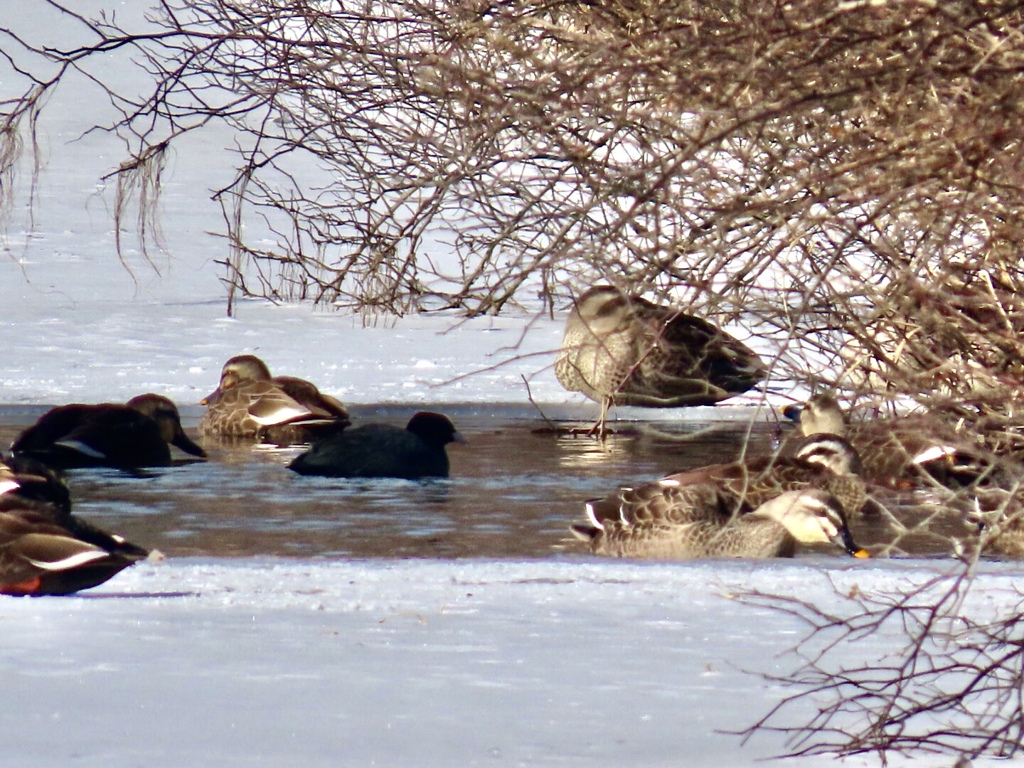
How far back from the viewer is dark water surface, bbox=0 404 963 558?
23.5 feet

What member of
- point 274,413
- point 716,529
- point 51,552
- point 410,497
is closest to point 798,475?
point 716,529

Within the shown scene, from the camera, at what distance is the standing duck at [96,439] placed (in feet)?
33.0

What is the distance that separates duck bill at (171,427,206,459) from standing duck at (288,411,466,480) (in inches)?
47.0

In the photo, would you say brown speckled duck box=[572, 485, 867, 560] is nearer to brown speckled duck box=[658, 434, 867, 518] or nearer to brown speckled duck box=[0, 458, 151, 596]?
brown speckled duck box=[658, 434, 867, 518]

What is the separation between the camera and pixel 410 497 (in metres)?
8.85

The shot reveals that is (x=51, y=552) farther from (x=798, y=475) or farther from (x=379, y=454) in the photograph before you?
(x=379, y=454)

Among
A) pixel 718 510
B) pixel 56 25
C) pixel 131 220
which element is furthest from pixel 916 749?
pixel 56 25

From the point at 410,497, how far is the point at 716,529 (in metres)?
2.13

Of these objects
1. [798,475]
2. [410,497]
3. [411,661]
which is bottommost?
[411,661]

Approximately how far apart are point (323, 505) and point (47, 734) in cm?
455

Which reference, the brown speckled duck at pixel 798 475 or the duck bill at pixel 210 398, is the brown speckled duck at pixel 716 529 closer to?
the brown speckled duck at pixel 798 475

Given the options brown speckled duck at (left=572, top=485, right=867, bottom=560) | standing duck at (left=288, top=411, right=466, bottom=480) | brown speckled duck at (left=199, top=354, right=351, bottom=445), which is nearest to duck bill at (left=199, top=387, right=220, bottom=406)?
brown speckled duck at (left=199, top=354, right=351, bottom=445)

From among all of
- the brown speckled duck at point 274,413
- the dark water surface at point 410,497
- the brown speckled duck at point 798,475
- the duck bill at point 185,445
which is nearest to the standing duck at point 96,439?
the dark water surface at point 410,497

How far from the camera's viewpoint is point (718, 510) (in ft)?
24.0
